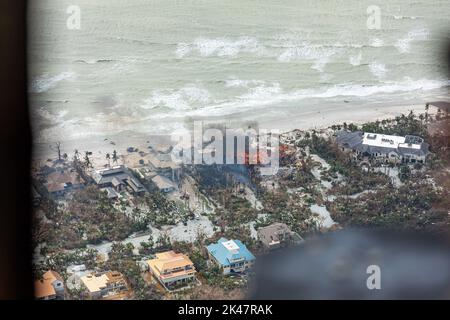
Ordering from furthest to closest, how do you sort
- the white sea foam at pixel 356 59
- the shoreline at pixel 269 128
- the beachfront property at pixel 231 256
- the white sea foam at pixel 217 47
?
1. the white sea foam at pixel 356 59
2. the white sea foam at pixel 217 47
3. the shoreline at pixel 269 128
4. the beachfront property at pixel 231 256

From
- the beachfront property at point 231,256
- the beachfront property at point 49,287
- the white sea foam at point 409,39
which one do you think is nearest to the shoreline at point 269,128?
the white sea foam at point 409,39

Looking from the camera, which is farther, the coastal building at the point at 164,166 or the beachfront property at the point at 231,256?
the coastal building at the point at 164,166

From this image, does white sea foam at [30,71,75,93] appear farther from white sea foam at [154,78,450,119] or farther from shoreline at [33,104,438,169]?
white sea foam at [154,78,450,119]

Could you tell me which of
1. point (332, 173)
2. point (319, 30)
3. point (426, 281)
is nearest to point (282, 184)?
point (332, 173)

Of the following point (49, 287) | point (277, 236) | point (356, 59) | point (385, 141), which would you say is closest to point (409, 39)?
point (356, 59)

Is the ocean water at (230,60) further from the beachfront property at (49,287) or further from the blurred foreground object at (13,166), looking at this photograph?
the beachfront property at (49,287)

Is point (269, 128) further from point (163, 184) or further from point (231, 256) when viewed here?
point (231, 256)

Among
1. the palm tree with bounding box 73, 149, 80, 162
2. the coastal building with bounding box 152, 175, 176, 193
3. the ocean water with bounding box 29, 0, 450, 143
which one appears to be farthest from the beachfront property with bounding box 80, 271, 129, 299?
the ocean water with bounding box 29, 0, 450, 143
